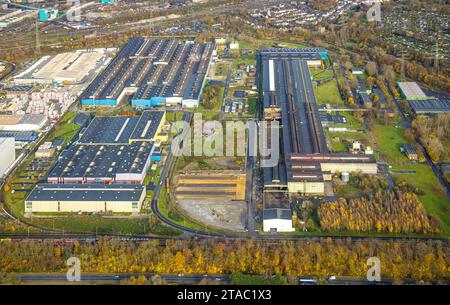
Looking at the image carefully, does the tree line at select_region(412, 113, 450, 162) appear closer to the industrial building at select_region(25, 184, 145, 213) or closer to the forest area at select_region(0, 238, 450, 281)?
the forest area at select_region(0, 238, 450, 281)

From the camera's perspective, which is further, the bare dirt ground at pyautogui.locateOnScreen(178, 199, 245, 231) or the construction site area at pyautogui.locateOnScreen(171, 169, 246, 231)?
the construction site area at pyautogui.locateOnScreen(171, 169, 246, 231)

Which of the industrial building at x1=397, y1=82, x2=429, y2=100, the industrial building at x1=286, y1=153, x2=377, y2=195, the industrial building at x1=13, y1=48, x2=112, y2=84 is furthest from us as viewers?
the industrial building at x1=13, y1=48, x2=112, y2=84

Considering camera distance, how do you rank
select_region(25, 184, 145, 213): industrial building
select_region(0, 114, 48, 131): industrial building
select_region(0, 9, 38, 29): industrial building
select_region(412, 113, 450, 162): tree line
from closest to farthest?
select_region(25, 184, 145, 213): industrial building
select_region(412, 113, 450, 162): tree line
select_region(0, 114, 48, 131): industrial building
select_region(0, 9, 38, 29): industrial building

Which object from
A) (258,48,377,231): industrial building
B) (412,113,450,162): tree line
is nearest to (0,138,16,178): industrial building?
(258,48,377,231): industrial building

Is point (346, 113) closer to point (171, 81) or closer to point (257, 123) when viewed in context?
point (257, 123)

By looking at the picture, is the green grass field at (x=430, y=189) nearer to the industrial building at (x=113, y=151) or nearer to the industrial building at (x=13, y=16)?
the industrial building at (x=113, y=151)

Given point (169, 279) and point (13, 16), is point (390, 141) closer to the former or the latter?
point (169, 279)
